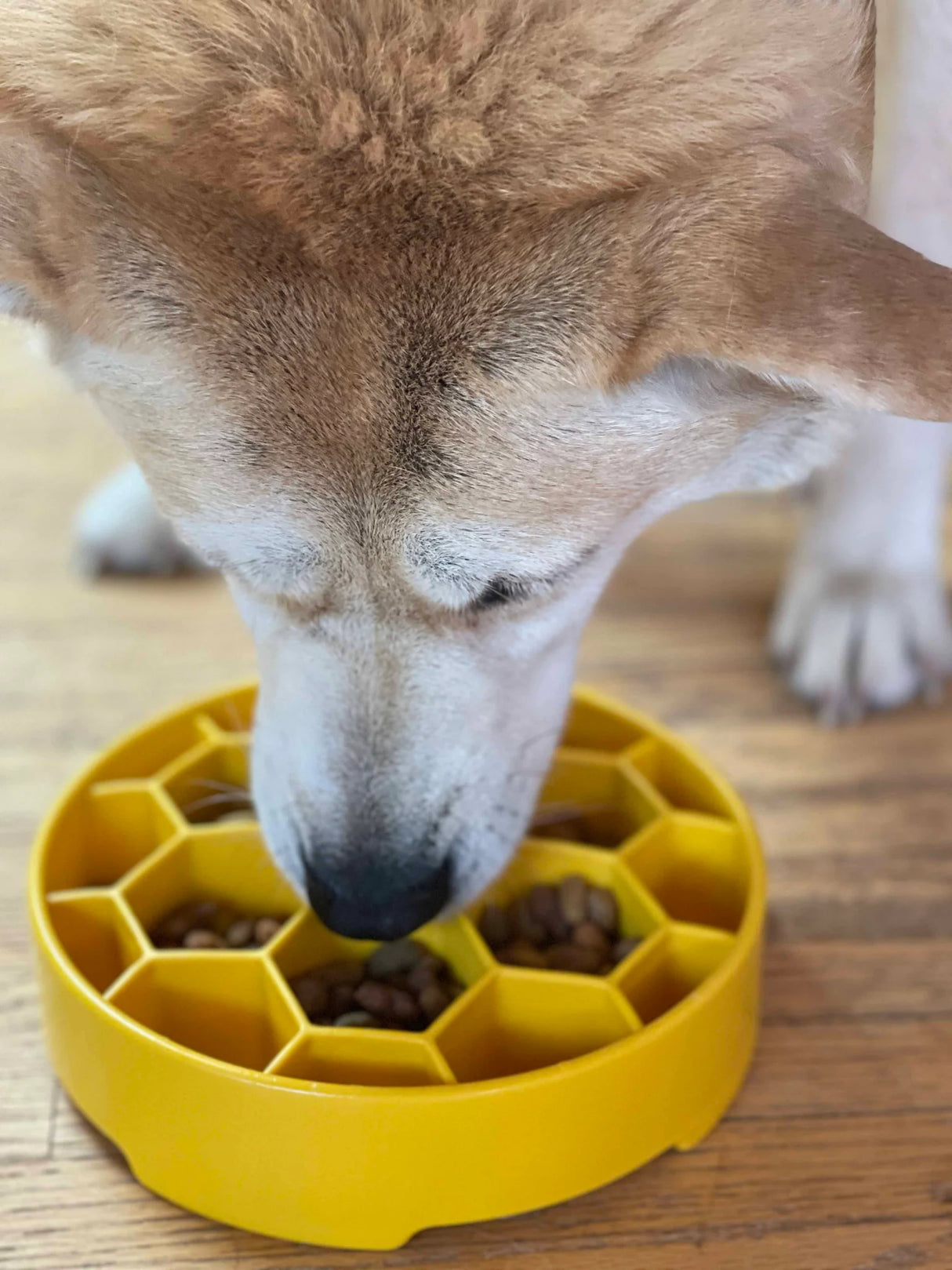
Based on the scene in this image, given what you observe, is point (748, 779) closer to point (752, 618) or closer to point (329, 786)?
point (752, 618)

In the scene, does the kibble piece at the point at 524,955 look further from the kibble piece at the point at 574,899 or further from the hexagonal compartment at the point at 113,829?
the hexagonal compartment at the point at 113,829

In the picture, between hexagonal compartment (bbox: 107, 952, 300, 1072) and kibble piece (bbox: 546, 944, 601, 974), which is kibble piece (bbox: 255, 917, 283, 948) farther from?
kibble piece (bbox: 546, 944, 601, 974)

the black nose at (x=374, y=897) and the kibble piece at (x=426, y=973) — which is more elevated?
the black nose at (x=374, y=897)

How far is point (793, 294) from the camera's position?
97 centimetres

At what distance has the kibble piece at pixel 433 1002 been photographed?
124 centimetres

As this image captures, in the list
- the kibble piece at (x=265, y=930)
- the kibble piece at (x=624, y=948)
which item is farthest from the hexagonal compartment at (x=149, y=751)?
the kibble piece at (x=624, y=948)

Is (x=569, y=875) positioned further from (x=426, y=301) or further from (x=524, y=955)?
(x=426, y=301)

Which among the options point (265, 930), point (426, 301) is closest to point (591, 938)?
point (265, 930)

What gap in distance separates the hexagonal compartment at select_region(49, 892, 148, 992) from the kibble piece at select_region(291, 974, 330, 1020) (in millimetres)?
164

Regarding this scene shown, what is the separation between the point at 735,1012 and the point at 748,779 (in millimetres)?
567

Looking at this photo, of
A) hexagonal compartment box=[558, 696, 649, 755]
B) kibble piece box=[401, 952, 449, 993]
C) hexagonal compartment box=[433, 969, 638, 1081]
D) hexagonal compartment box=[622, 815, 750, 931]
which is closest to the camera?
hexagonal compartment box=[433, 969, 638, 1081]

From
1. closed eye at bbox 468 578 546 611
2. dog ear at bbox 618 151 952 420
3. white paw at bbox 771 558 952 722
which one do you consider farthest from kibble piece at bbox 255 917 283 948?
white paw at bbox 771 558 952 722

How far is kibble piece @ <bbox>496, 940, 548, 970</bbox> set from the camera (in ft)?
4.26

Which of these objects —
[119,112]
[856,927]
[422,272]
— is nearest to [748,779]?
[856,927]
